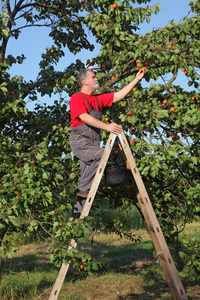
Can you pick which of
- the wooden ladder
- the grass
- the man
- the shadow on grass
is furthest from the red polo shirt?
the shadow on grass

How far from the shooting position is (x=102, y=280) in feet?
21.8

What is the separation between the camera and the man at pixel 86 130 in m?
4.00

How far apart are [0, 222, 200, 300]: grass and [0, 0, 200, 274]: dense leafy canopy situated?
770 mm

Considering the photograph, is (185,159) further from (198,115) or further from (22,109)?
(22,109)

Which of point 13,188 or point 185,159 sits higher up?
point 185,159

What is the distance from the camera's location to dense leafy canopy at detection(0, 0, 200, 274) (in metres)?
4.63

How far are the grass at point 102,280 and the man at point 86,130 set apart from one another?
1.17 meters

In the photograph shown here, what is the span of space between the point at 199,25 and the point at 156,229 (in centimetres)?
277

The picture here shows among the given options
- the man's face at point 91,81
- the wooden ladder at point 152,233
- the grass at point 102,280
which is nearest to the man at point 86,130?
the man's face at point 91,81

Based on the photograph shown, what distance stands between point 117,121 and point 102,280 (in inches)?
125

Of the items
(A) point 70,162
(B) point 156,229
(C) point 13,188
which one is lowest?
(B) point 156,229

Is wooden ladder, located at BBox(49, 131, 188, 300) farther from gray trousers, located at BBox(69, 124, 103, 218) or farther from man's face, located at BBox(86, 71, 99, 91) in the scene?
man's face, located at BBox(86, 71, 99, 91)

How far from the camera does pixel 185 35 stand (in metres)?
4.82

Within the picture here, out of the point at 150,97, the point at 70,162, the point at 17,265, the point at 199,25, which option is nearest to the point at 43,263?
the point at 17,265
